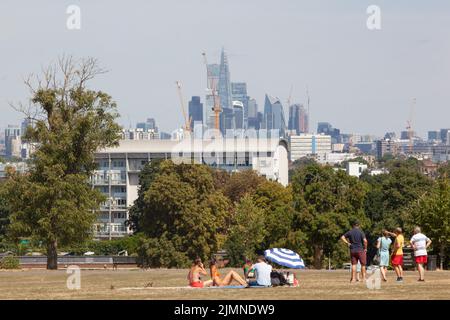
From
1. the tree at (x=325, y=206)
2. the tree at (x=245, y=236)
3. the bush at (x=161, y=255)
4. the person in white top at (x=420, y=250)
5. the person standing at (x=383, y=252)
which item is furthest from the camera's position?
the tree at (x=245, y=236)

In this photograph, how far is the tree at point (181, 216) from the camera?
97688 mm

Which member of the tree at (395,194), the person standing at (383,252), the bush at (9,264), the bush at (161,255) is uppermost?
the person standing at (383,252)

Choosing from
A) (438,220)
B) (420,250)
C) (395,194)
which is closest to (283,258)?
(420,250)

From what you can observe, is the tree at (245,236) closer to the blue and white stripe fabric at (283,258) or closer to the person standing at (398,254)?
the blue and white stripe fabric at (283,258)

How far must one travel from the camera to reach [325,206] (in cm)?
10288

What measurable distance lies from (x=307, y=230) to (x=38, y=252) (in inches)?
1731

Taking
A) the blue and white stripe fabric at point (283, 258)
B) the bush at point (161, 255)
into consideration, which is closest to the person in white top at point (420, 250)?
the blue and white stripe fabric at point (283, 258)

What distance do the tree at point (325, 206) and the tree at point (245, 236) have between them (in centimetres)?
406

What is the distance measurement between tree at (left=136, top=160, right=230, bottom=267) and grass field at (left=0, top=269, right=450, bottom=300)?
161 ft

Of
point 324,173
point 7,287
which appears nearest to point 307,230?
point 324,173

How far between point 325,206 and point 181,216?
11394 mm

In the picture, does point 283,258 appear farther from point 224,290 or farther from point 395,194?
point 395,194

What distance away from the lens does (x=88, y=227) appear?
70.1 meters
